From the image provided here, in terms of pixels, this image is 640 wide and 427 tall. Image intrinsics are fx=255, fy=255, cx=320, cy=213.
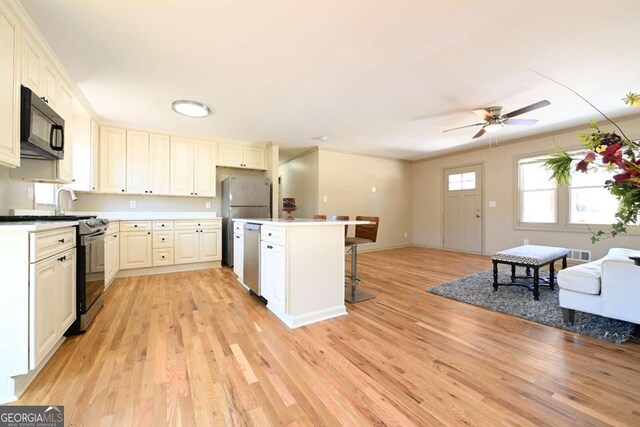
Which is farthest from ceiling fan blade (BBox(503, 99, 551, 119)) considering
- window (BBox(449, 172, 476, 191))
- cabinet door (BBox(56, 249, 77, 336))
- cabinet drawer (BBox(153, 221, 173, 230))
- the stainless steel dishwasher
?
cabinet drawer (BBox(153, 221, 173, 230))

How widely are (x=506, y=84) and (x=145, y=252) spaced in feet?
17.1

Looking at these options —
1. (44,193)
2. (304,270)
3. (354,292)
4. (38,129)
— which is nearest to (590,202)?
(354,292)

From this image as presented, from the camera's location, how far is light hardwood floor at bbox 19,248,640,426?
1255 mm

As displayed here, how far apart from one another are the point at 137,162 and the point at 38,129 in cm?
219

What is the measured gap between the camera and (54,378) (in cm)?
152

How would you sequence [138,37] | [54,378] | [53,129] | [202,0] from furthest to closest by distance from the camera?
[53,129], [138,37], [202,0], [54,378]

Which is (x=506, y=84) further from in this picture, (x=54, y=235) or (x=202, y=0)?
(x=54, y=235)

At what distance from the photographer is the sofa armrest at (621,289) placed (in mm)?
1899

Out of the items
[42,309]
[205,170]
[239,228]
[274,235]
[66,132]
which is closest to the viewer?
[42,309]

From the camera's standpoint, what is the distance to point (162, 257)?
3.99 meters

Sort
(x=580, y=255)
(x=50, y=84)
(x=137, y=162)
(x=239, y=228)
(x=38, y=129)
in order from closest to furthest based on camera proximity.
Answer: (x=38, y=129)
(x=50, y=84)
(x=239, y=228)
(x=137, y=162)
(x=580, y=255)

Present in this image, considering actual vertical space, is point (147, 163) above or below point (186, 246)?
above

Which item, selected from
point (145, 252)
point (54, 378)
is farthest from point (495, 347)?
point (145, 252)

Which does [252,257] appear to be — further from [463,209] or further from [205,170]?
[463,209]
